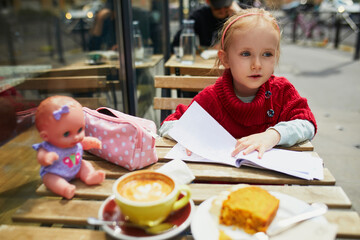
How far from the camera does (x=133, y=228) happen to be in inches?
32.5

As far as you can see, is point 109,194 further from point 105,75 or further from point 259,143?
point 105,75

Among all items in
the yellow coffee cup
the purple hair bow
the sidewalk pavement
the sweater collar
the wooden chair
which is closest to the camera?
the yellow coffee cup

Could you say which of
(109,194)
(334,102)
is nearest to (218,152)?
(109,194)

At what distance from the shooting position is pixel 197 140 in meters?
1.34

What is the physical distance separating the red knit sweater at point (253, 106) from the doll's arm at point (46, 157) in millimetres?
729

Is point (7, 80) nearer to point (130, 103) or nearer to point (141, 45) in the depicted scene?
point (130, 103)

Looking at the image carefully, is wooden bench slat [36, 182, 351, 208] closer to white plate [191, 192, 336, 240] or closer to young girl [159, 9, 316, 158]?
white plate [191, 192, 336, 240]

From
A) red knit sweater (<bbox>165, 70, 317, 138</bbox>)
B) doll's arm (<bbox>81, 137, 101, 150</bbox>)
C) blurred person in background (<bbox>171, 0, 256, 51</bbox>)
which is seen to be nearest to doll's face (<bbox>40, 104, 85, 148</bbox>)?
doll's arm (<bbox>81, 137, 101, 150</bbox>)

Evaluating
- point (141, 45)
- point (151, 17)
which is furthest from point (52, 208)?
point (151, 17)

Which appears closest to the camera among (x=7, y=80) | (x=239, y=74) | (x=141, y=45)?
(x=239, y=74)

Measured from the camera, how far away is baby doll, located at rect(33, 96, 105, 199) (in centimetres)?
92

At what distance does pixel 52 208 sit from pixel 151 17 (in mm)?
3505

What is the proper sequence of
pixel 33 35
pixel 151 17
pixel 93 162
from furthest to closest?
pixel 33 35, pixel 151 17, pixel 93 162

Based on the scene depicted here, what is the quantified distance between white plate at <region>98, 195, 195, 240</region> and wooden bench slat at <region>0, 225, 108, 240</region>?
5cm
